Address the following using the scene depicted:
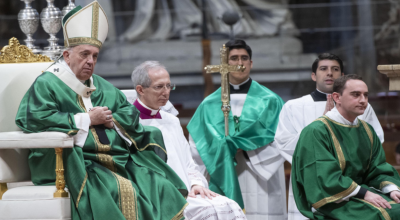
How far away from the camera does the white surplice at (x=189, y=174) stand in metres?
3.60

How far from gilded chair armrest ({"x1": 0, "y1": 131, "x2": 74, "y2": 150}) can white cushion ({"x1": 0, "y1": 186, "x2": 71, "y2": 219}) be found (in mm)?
274

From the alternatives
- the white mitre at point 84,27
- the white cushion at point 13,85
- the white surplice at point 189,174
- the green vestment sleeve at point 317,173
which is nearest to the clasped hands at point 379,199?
the green vestment sleeve at point 317,173

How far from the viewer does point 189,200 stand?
3.71 metres

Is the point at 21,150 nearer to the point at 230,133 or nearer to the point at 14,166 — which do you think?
the point at 14,166

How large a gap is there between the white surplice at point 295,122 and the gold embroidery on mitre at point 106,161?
1.66 metres

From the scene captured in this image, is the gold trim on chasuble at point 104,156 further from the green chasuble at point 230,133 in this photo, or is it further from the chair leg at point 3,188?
the green chasuble at point 230,133

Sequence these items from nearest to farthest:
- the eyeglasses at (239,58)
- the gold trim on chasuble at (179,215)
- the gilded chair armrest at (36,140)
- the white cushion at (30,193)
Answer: the gilded chair armrest at (36,140), the white cushion at (30,193), the gold trim on chasuble at (179,215), the eyeglasses at (239,58)

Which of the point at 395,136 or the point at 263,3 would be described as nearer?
the point at 395,136

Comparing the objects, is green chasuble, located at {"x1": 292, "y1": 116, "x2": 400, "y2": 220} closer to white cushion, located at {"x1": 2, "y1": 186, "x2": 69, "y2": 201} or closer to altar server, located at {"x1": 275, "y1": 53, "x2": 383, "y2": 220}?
altar server, located at {"x1": 275, "y1": 53, "x2": 383, "y2": 220}

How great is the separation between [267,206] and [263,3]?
186 inches

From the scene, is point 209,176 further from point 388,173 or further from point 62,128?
point 62,128

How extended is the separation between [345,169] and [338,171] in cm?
13

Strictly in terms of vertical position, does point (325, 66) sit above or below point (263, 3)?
below

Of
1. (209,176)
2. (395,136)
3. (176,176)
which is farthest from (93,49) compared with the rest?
(395,136)
